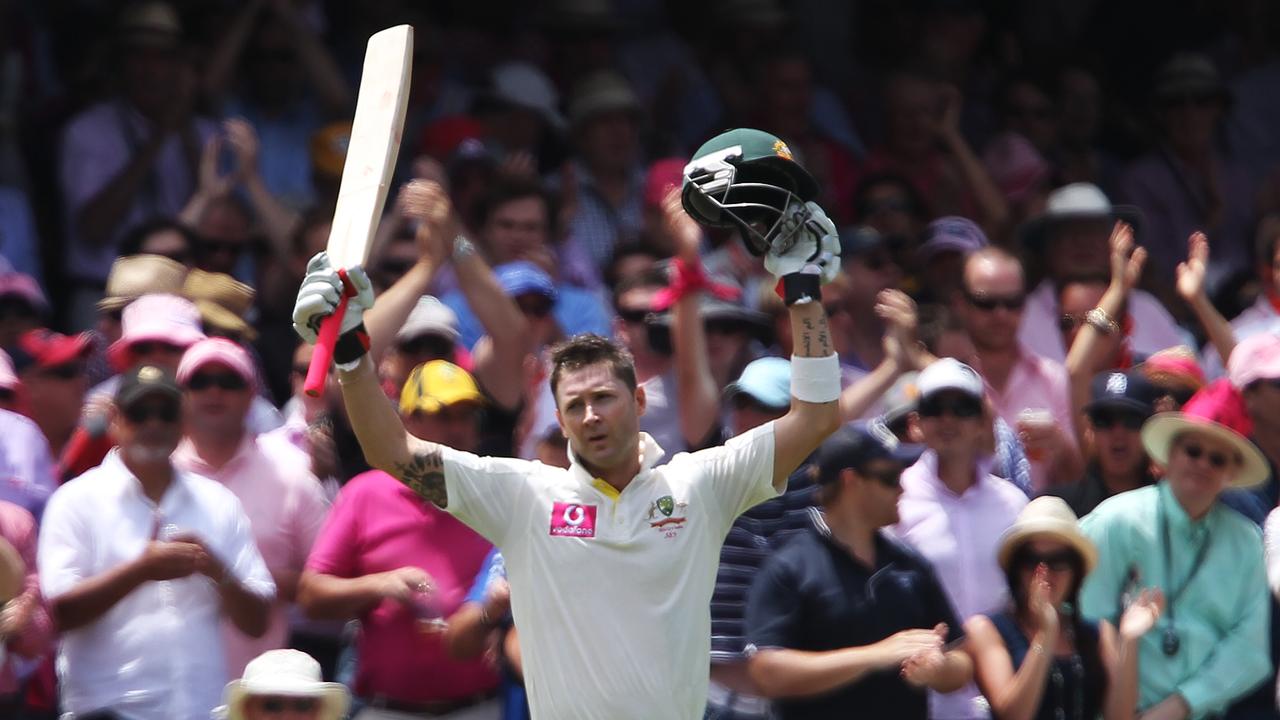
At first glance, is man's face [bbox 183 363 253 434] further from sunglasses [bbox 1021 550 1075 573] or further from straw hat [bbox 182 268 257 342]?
sunglasses [bbox 1021 550 1075 573]

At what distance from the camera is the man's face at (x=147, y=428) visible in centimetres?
776

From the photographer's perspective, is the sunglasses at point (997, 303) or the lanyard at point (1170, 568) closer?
the lanyard at point (1170, 568)

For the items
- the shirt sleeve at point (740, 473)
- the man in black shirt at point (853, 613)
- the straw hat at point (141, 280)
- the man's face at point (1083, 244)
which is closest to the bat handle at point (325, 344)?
the shirt sleeve at point (740, 473)

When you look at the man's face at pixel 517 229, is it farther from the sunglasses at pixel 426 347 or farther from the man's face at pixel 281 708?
the man's face at pixel 281 708

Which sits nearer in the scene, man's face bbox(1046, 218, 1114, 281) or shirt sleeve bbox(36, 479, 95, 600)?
shirt sleeve bbox(36, 479, 95, 600)

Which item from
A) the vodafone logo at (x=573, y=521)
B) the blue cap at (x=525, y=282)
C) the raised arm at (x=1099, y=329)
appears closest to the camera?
the vodafone logo at (x=573, y=521)

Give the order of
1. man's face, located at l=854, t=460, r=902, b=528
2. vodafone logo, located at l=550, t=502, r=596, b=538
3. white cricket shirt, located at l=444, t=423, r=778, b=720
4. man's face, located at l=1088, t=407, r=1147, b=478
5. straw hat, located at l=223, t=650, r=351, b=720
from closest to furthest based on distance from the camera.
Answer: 1. white cricket shirt, located at l=444, t=423, r=778, b=720
2. vodafone logo, located at l=550, t=502, r=596, b=538
3. straw hat, located at l=223, t=650, r=351, b=720
4. man's face, located at l=854, t=460, r=902, b=528
5. man's face, located at l=1088, t=407, r=1147, b=478

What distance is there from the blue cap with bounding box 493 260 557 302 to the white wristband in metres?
2.87

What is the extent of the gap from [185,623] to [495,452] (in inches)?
57.4

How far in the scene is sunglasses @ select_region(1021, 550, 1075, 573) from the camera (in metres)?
7.83

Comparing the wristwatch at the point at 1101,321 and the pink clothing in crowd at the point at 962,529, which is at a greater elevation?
the wristwatch at the point at 1101,321

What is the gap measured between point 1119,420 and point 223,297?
3660mm

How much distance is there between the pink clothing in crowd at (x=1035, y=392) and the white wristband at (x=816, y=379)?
3.09 metres

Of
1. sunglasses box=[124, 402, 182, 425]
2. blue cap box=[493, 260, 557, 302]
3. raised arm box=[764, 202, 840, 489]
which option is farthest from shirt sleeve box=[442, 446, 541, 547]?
blue cap box=[493, 260, 557, 302]
